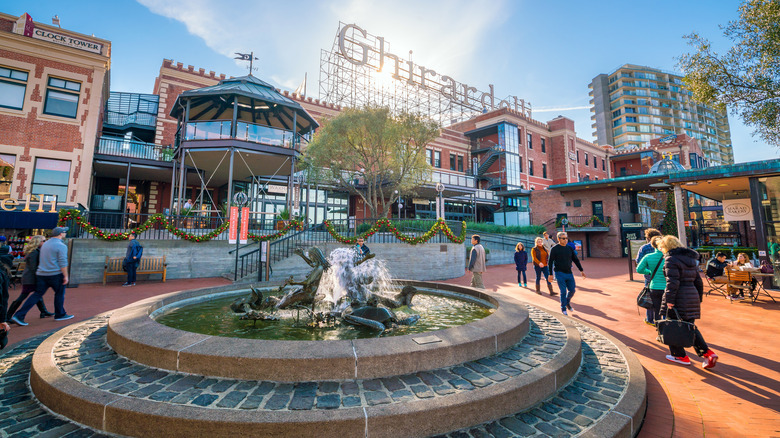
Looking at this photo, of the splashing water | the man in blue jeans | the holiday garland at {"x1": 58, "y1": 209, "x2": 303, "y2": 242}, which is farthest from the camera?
the holiday garland at {"x1": 58, "y1": 209, "x2": 303, "y2": 242}

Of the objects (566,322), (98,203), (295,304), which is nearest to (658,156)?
(566,322)

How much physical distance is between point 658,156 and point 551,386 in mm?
53360

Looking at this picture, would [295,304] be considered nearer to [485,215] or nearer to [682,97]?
[485,215]

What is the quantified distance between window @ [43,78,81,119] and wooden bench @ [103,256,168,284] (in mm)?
10453

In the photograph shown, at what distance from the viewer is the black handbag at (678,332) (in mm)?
4090

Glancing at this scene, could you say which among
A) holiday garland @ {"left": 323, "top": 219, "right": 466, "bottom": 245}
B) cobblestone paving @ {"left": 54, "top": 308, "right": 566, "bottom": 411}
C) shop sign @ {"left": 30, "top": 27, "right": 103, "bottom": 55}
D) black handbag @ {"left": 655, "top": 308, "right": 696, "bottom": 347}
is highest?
shop sign @ {"left": 30, "top": 27, "right": 103, "bottom": 55}

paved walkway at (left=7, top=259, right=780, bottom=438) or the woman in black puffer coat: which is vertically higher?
the woman in black puffer coat

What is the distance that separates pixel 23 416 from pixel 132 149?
774 inches

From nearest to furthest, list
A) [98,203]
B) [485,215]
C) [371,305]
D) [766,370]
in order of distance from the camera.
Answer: [766,370] → [371,305] → [98,203] → [485,215]

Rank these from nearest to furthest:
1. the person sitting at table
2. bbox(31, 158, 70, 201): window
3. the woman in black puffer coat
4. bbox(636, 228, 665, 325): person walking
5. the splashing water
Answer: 1. the woman in black puffer coat
2. bbox(636, 228, 665, 325): person walking
3. the splashing water
4. the person sitting at table
5. bbox(31, 158, 70, 201): window

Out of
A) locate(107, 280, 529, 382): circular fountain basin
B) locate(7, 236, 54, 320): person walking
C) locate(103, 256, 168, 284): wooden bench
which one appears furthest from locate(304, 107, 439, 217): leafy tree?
locate(107, 280, 529, 382): circular fountain basin

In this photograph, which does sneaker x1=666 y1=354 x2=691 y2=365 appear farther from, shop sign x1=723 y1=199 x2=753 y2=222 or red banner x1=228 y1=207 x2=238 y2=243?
shop sign x1=723 y1=199 x2=753 y2=222

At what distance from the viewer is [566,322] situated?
5141 millimetres

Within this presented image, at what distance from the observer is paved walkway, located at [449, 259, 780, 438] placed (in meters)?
2.87
